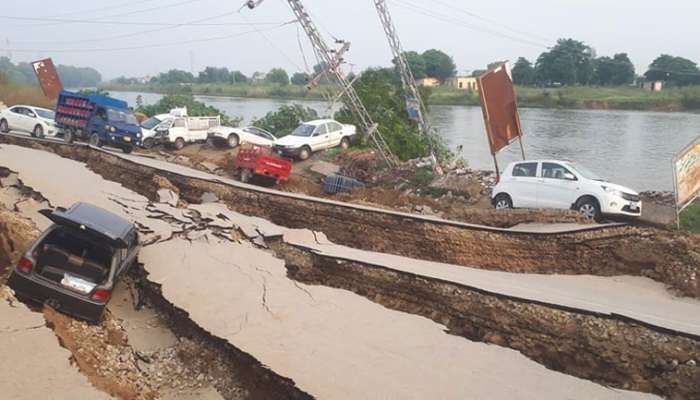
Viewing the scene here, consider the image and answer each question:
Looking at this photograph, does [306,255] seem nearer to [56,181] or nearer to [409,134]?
[56,181]

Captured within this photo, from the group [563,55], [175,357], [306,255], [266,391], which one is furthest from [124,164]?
[563,55]

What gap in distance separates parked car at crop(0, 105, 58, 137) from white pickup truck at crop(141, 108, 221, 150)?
3914mm

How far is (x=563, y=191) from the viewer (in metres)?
13.8

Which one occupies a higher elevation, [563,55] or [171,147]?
[563,55]

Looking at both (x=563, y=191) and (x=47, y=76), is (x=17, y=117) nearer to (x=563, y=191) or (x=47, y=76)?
(x=47, y=76)

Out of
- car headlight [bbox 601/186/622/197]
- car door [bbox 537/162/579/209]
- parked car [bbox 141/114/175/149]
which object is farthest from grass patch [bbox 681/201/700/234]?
parked car [bbox 141/114/175/149]

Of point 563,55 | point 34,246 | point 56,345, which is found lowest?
point 56,345

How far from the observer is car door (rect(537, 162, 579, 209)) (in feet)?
45.0

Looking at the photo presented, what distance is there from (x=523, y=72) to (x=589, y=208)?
7004cm

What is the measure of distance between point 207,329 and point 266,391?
1448mm

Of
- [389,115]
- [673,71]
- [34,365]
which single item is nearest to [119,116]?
[389,115]

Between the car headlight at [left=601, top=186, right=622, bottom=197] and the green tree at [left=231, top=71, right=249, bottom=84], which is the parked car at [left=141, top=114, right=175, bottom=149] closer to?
the car headlight at [left=601, top=186, right=622, bottom=197]

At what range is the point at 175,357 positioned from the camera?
6.33 m

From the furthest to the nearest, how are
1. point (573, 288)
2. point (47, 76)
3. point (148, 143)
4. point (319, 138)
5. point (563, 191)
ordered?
1. point (47, 76)
2. point (148, 143)
3. point (319, 138)
4. point (563, 191)
5. point (573, 288)
